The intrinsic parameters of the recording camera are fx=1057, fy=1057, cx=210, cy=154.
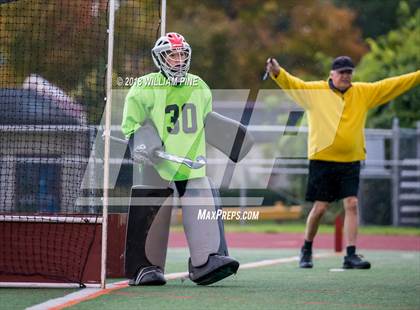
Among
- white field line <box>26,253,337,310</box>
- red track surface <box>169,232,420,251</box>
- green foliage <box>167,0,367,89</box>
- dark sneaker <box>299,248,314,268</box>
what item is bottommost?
red track surface <box>169,232,420,251</box>

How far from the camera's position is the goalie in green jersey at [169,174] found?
304 inches

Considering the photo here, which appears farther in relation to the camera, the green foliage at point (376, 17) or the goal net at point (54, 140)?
the green foliage at point (376, 17)

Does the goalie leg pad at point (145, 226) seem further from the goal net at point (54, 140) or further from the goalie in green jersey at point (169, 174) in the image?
the goal net at point (54, 140)

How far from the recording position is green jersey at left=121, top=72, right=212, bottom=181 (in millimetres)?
7746

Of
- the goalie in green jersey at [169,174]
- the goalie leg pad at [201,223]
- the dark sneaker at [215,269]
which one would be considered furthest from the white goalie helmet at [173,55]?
the dark sneaker at [215,269]

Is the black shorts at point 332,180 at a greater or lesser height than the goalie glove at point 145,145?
lesser

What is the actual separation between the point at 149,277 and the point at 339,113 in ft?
10.5

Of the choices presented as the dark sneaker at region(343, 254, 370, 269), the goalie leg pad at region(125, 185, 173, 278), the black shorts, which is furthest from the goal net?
the dark sneaker at region(343, 254, 370, 269)

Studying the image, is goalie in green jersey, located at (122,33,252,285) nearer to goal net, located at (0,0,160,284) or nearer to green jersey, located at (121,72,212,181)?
green jersey, located at (121,72,212,181)

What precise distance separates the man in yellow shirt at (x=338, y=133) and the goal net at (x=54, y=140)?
178cm

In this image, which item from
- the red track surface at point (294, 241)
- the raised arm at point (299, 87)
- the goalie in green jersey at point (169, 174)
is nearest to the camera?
the goalie in green jersey at point (169, 174)

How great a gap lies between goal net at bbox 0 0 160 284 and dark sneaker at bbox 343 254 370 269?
2.32 m

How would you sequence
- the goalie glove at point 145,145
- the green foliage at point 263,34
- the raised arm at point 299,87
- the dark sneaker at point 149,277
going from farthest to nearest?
1. the green foliage at point 263,34
2. the raised arm at point 299,87
3. the dark sneaker at point 149,277
4. the goalie glove at point 145,145

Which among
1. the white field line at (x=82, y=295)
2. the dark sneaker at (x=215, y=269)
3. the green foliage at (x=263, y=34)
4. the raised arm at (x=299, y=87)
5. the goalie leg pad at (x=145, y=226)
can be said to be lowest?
the white field line at (x=82, y=295)
